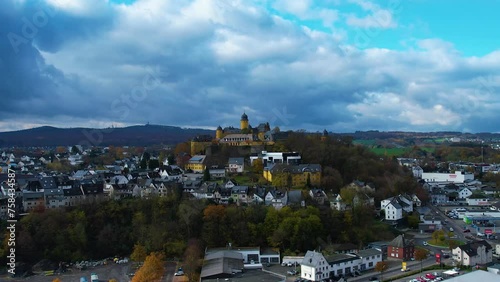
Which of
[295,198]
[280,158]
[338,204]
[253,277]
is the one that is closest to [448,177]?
[280,158]

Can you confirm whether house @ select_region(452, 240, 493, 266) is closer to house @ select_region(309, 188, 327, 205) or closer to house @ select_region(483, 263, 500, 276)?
house @ select_region(483, 263, 500, 276)

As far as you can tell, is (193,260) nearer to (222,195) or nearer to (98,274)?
(98,274)

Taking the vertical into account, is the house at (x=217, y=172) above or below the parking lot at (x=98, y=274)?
above

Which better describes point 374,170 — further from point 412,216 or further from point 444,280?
point 444,280

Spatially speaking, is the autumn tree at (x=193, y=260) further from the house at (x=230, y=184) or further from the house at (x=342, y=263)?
the house at (x=342, y=263)

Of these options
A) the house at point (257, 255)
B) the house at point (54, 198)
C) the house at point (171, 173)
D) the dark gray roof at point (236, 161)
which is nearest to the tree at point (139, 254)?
the house at point (257, 255)

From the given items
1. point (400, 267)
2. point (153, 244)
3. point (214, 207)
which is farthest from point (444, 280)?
point (153, 244)

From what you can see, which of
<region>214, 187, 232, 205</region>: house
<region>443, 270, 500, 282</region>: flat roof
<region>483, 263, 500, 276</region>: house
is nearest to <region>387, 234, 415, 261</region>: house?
<region>483, 263, 500, 276</region>: house
